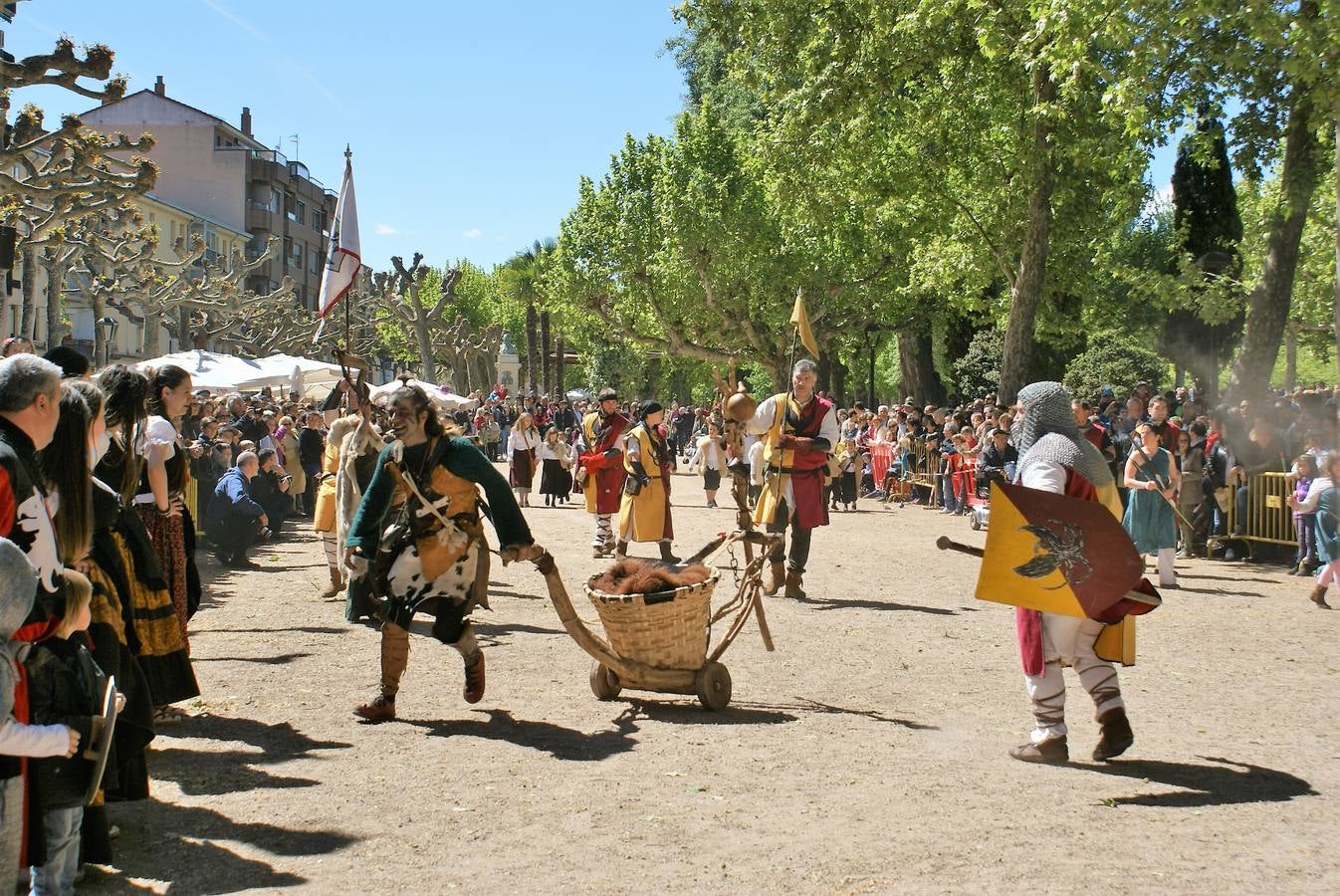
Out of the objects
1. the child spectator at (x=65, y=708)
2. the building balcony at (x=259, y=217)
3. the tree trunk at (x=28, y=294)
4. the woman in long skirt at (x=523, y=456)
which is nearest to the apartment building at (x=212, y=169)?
→ the building balcony at (x=259, y=217)

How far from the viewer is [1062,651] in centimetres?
632

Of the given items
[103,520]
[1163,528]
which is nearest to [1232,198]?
[1163,528]

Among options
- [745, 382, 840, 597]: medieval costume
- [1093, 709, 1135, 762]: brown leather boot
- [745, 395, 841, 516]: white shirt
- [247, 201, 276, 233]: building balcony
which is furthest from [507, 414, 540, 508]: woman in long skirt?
[247, 201, 276, 233]: building balcony

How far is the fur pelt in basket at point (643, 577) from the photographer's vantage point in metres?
7.18

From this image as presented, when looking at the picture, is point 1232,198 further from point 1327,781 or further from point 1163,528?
point 1327,781

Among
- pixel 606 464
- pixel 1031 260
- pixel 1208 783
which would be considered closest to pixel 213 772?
pixel 1208 783

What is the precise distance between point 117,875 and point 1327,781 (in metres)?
4.77

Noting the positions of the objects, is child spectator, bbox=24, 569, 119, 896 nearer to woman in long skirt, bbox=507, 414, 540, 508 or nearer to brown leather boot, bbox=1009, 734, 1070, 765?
brown leather boot, bbox=1009, 734, 1070, 765

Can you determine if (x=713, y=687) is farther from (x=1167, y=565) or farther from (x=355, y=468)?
(x=1167, y=565)

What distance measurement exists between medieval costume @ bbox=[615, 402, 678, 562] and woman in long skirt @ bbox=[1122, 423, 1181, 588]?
4574mm

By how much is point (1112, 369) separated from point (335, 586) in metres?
28.5

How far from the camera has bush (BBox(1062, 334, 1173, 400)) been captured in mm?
36094

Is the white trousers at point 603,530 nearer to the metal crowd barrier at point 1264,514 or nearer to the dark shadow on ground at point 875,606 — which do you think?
the dark shadow on ground at point 875,606

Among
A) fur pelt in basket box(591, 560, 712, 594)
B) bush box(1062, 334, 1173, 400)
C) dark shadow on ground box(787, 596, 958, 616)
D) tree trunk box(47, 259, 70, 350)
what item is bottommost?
dark shadow on ground box(787, 596, 958, 616)
